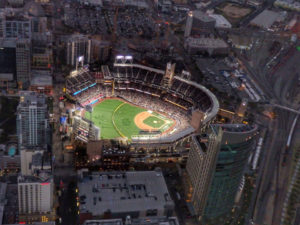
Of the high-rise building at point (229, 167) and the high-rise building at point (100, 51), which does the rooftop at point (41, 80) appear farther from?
the high-rise building at point (229, 167)

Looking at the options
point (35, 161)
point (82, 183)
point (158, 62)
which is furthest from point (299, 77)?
point (35, 161)

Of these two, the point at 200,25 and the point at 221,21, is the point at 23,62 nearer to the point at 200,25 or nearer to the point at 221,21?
the point at 200,25

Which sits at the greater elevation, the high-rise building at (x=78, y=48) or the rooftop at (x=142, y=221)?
the high-rise building at (x=78, y=48)

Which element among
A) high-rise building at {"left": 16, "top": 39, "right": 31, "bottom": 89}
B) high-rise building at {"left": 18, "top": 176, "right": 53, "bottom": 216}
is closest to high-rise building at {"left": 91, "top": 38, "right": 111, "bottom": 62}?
high-rise building at {"left": 16, "top": 39, "right": 31, "bottom": 89}

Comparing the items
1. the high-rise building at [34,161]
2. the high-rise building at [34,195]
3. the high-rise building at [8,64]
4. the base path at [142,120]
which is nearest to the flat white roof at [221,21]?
the base path at [142,120]

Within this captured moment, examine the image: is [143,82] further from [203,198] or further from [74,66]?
[203,198]
